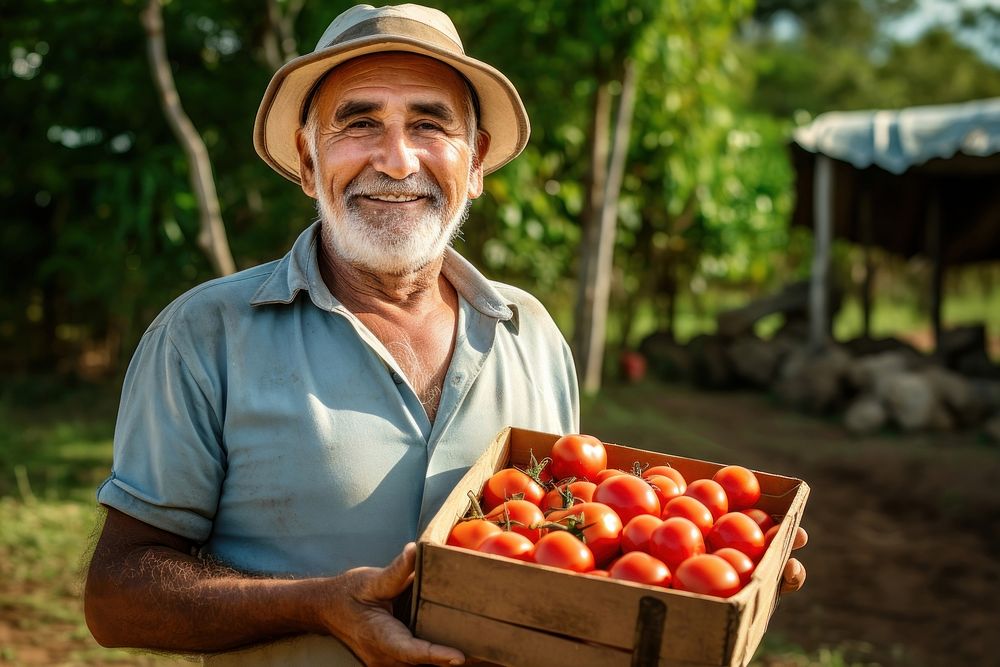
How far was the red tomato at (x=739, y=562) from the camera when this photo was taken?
1.62m

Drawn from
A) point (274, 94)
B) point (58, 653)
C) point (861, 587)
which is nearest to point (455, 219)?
point (274, 94)

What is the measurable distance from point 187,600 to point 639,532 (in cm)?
81

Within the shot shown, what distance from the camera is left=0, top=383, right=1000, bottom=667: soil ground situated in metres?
4.48

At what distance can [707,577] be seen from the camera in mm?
1545

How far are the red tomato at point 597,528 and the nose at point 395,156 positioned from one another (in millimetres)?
795

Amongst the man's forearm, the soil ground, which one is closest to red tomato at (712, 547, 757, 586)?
the man's forearm

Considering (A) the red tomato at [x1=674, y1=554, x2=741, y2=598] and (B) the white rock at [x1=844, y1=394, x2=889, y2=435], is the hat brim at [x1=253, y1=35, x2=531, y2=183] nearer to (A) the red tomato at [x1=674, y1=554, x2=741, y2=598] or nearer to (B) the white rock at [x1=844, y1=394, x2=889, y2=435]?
(A) the red tomato at [x1=674, y1=554, x2=741, y2=598]

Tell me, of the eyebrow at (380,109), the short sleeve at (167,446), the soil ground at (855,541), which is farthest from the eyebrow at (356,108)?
the soil ground at (855,541)

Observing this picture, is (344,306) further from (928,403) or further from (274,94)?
(928,403)

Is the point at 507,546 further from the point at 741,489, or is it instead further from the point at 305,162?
the point at 305,162

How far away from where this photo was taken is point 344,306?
2.06 metres

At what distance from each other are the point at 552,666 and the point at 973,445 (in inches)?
299

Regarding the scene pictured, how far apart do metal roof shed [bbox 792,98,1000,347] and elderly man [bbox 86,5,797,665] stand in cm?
791

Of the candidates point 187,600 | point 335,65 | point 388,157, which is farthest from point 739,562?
point 335,65
